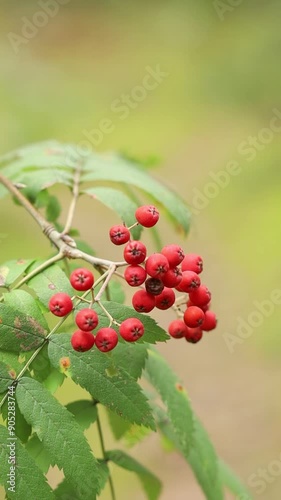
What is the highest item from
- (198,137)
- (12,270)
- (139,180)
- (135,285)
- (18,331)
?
(198,137)

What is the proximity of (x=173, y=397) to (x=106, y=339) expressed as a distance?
52 cm

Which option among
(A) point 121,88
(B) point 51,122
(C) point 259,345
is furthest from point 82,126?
(C) point 259,345

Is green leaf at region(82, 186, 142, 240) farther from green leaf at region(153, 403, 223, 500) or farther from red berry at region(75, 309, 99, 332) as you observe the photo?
green leaf at region(153, 403, 223, 500)

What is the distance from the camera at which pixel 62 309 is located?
1431 millimetres

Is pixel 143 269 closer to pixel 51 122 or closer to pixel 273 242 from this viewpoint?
pixel 273 242

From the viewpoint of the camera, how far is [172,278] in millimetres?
1421

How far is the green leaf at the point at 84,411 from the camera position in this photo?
168 cm

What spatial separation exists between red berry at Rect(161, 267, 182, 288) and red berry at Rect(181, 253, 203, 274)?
0.31ft

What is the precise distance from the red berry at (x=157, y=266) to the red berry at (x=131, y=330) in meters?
0.11

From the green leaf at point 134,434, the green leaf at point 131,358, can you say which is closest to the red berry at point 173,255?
the green leaf at point 131,358

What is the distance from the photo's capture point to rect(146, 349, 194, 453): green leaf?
1776 millimetres

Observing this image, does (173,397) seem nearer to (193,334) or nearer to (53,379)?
(193,334)

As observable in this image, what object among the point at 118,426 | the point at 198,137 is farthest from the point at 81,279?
the point at 198,137

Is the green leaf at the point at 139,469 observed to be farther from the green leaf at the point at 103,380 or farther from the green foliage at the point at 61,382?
the green leaf at the point at 103,380
